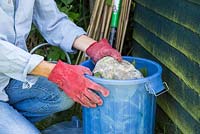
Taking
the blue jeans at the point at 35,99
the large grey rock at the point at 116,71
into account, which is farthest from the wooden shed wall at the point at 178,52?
the blue jeans at the point at 35,99

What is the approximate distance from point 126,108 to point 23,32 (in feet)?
2.04

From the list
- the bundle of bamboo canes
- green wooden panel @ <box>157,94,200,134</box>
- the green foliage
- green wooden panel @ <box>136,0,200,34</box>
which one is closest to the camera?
green wooden panel @ <box>136,0,200,34</box>

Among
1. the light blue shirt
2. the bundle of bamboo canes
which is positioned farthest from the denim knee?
the bundle of bamboo canes

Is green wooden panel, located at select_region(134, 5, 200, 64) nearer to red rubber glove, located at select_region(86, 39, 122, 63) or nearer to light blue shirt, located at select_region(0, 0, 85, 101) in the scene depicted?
red rubber glove, located at select_region(86, 39, 122, 63)

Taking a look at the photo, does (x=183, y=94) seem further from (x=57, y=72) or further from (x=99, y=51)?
(x=57, y=72)

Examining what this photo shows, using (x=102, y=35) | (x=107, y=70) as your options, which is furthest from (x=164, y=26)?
(x=102, y=35)

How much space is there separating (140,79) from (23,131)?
1.95 feet

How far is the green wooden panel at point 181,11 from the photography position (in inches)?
83.3

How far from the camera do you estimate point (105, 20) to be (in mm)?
3186

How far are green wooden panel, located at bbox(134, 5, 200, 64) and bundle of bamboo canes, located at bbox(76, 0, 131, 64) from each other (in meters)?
0.16

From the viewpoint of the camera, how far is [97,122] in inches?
89.2

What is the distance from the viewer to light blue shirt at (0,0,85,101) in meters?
2.01

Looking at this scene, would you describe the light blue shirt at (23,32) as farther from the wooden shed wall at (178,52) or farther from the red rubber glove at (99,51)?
the wooden shed wall at (178,52)

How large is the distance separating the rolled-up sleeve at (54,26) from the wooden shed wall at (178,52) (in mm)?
462
